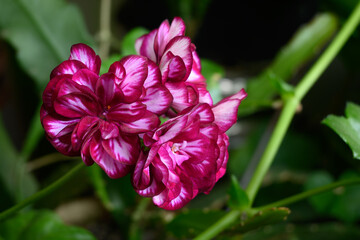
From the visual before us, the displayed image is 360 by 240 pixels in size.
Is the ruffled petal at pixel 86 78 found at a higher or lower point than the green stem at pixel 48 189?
higher

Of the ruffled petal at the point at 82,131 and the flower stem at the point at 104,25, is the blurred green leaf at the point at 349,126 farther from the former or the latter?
the flower stem at the point at 104,25

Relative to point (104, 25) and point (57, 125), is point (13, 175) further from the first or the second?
point (57, 125)

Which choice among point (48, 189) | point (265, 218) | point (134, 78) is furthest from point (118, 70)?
point (265, 218)

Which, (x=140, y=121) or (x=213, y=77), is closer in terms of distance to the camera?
(x=140, y=121)

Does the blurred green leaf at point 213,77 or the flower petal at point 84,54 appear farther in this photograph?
the blurred green leaf at point 213,77

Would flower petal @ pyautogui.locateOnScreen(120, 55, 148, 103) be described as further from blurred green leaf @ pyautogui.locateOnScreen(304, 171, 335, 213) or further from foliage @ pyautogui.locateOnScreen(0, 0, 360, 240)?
blurred green leaf @ pyautogui.locateOnScreen(304, 171, 335, 213)

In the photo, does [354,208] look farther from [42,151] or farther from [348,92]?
[42,151]

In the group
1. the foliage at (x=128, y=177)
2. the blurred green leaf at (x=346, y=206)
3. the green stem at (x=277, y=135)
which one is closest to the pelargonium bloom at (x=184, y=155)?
the green stem at (x=277, y=135)
